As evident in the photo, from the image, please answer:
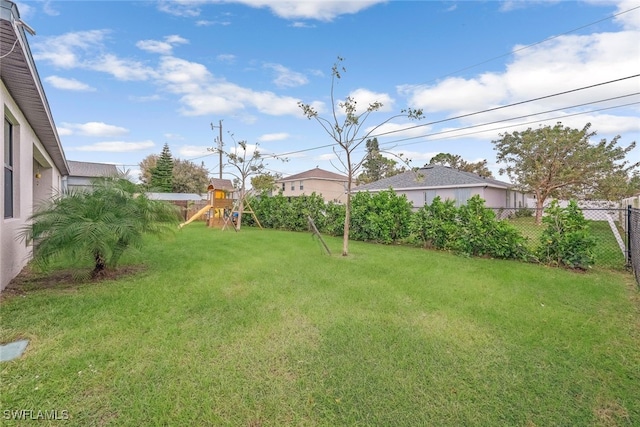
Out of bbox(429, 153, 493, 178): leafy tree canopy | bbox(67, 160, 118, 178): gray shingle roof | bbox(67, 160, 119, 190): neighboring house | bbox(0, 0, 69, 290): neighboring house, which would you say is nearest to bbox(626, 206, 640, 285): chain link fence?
bbox(0, 0, 69, 290): neighboring house

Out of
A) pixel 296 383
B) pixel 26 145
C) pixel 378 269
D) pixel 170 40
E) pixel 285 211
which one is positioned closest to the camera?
pixel 296 383

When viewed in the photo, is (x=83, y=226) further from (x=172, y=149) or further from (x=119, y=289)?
(x=172, y=149)

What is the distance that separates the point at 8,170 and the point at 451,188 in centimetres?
1862

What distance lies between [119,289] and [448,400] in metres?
4.31

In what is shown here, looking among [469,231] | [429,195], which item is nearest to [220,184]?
[429,195]

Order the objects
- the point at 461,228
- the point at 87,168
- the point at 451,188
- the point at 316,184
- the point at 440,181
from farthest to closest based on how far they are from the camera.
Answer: the point at 87,168 < the point at 316,184 < the point at 440,181 < the point at 451,188 < the point at 461,228

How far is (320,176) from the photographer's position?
94.2 ft

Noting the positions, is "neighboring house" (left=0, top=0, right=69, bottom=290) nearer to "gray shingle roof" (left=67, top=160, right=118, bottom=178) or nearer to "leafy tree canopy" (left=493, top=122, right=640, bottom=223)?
"leafy tree canopy" (left=493, top=122, right=640, bottom=223)

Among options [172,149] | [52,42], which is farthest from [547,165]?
[172,149]

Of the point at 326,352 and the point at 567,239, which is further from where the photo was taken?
the point at 567,239

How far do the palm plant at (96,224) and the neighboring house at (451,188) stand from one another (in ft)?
45.4

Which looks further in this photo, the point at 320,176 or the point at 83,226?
the point at 320,176

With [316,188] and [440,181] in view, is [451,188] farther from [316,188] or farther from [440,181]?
[316,188]

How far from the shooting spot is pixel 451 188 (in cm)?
1789
